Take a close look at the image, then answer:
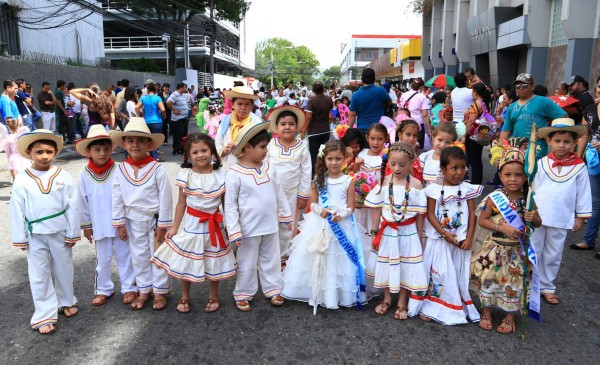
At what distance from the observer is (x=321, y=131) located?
8453 millimetres

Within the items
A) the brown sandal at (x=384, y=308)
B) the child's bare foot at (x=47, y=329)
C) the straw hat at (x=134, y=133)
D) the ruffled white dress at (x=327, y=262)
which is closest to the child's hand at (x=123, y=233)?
the straw hat at (x=134, y=133)

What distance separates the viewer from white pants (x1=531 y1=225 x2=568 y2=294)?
385 centimetres

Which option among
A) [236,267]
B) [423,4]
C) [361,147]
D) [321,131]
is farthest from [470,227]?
[423,4]

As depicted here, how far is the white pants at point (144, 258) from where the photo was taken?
380 cm

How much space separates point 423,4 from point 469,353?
87.1 feet

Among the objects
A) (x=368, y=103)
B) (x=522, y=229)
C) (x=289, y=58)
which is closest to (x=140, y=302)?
(x=522, y=229)

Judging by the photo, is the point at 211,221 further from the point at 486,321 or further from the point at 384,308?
the point at 486,321

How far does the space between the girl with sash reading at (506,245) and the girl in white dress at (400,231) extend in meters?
0.46

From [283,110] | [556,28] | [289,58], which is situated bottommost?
[283,110]

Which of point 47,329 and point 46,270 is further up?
point 46,270

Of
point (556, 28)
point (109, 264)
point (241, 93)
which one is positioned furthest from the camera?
point (556, 28)

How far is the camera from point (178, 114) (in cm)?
1198

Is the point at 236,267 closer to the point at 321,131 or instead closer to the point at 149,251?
the point at 149,251

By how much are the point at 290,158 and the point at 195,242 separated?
4.34ft
